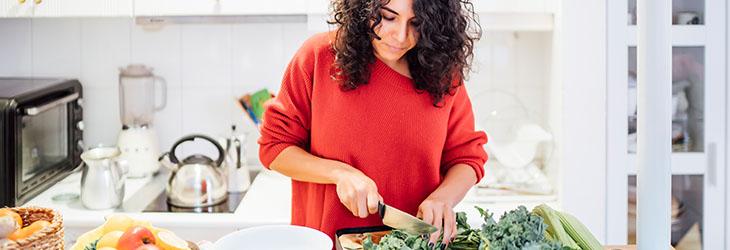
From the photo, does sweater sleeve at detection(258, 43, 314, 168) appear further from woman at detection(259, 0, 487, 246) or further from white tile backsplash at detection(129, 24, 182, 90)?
white tile backsplash at detection(129, 24, 182, 90)

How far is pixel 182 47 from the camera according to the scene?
267 cm

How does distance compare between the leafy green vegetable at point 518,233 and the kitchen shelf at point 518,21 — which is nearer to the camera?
the leafy green vegetable at point 518,233

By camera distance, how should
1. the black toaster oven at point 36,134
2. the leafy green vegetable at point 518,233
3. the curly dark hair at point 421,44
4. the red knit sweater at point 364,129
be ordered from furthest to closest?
the black toaster oven at point 36,134 < the red knit sweater at point 364,129 < the curly dark hair at point 421,44 < the leafy green vegetable at point 518,233

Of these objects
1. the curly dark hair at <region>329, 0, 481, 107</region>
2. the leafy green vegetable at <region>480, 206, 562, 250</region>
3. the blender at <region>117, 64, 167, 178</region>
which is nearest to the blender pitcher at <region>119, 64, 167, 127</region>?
the blender at <region>117, 64, 167, 178</region>

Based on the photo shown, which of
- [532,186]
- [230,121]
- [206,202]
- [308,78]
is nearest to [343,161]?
[308,78]

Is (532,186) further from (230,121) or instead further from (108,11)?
(108,11)

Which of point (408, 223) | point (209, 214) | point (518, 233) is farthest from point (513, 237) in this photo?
point (209, 214)

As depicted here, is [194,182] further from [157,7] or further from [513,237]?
[513,237]

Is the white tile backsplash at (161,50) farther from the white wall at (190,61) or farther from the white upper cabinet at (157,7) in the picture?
the white upper cabinet at (157,7)

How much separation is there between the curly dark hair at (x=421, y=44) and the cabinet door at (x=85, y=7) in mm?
1046

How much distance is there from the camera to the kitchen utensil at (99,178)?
2.21 meters

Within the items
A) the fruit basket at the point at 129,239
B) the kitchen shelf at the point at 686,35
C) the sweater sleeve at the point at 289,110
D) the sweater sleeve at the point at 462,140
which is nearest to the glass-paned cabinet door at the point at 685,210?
the kitchen shelf at the point at 686,35

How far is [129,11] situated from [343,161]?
1087 mm

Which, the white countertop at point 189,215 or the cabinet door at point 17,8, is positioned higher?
the cabinet door at point 17,8
